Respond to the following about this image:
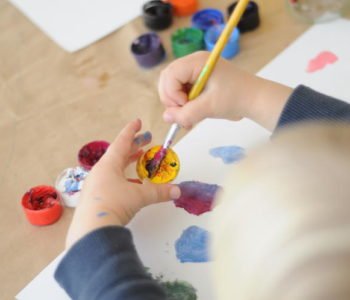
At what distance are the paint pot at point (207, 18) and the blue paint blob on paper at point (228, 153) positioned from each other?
229mm

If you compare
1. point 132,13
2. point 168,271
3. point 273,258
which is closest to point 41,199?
point 168,271

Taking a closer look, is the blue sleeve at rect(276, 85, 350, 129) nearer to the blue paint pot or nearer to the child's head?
the blue paint pot

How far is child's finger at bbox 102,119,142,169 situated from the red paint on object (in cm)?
26

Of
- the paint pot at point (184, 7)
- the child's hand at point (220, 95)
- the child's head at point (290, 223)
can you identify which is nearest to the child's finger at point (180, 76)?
the child's hand at point (220, 95)

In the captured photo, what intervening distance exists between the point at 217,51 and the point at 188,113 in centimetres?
9

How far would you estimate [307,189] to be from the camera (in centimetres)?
34

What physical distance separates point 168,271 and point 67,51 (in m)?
0.41

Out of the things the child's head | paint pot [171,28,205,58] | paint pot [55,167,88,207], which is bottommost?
paint pot [171,28,205,58]

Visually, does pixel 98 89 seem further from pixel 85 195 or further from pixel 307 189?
pixel 307 189

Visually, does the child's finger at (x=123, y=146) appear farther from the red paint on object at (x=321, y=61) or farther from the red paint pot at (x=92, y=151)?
the red paint on object at (x=321, y=61)

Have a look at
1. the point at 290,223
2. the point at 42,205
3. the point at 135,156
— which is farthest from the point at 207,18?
the point at 290,223

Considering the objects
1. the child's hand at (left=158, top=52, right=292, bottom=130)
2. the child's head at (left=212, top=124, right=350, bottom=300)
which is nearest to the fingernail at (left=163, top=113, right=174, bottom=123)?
the child's hand at (left=158, top=52, right=292, bottom=130)

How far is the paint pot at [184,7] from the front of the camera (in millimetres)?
937

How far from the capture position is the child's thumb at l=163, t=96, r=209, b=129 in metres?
0.73
